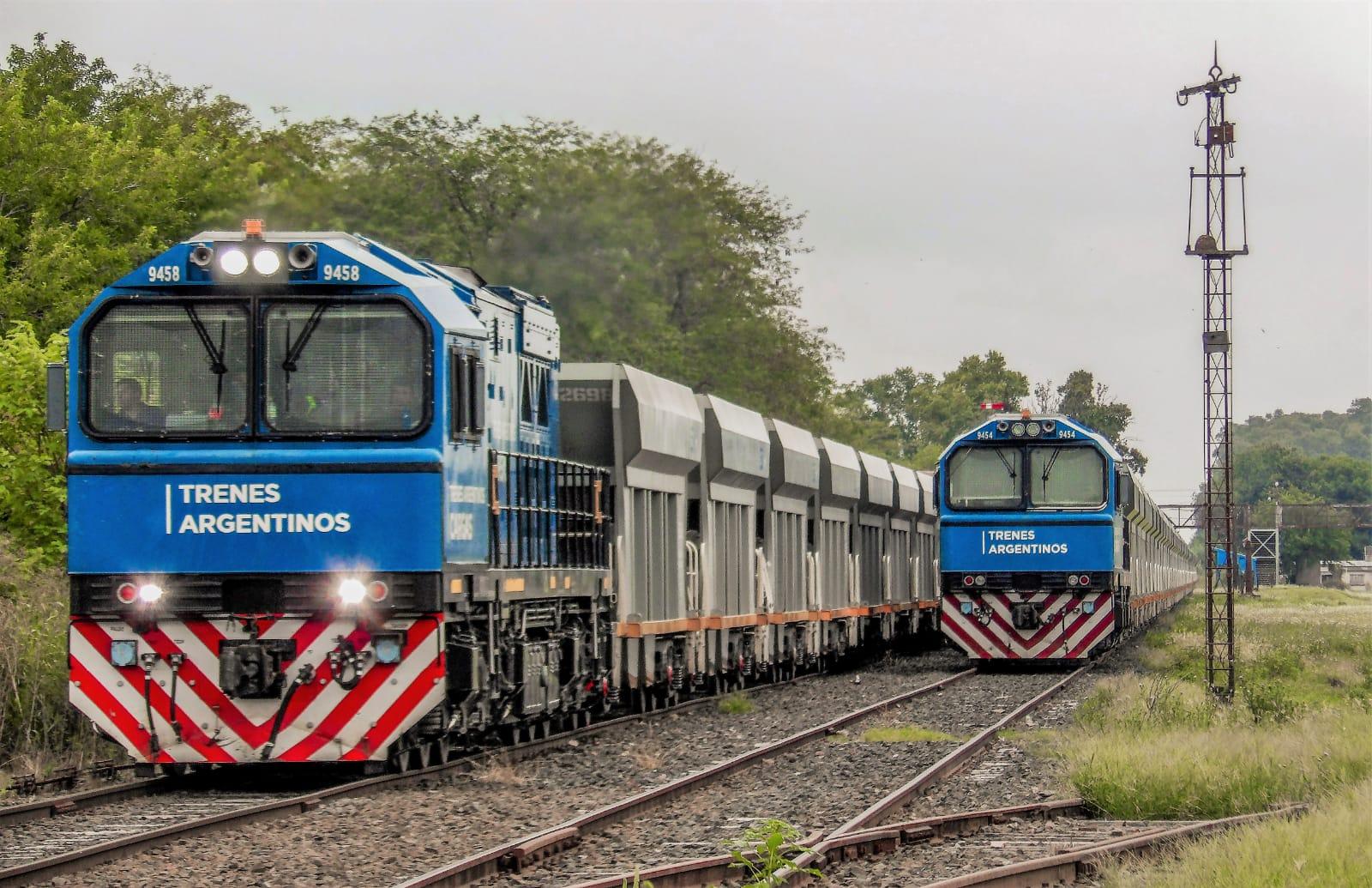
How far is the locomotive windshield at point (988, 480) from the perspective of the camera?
89.6 feet

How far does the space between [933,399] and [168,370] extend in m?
109

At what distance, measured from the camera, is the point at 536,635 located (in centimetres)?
1510

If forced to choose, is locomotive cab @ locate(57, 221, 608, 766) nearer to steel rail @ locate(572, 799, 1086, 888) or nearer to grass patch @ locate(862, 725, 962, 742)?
steel rail @ locate(572, 799, 1086, 888)

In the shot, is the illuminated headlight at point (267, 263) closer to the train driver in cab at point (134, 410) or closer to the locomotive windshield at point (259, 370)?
the locomotive windshield at point (259, 370)

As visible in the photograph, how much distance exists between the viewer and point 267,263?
12.2 metres

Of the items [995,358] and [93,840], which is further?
[995,358]

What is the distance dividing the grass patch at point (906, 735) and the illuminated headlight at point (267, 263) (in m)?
7.09

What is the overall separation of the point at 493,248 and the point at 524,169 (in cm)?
1030

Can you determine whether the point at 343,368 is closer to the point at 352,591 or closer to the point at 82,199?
the point at 352,591

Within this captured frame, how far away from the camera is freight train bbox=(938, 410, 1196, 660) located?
2716 cm

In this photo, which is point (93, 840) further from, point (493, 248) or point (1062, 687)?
point (493, 248)

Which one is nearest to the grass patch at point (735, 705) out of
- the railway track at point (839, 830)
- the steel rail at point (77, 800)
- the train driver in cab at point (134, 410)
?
the railway track at point (839, 830)

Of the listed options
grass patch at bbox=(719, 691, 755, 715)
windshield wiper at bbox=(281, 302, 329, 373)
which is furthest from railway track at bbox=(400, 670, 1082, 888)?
windshield wiper at bbox=(281, 302, 329, 373)

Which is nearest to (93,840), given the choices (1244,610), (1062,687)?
(1062,687)
